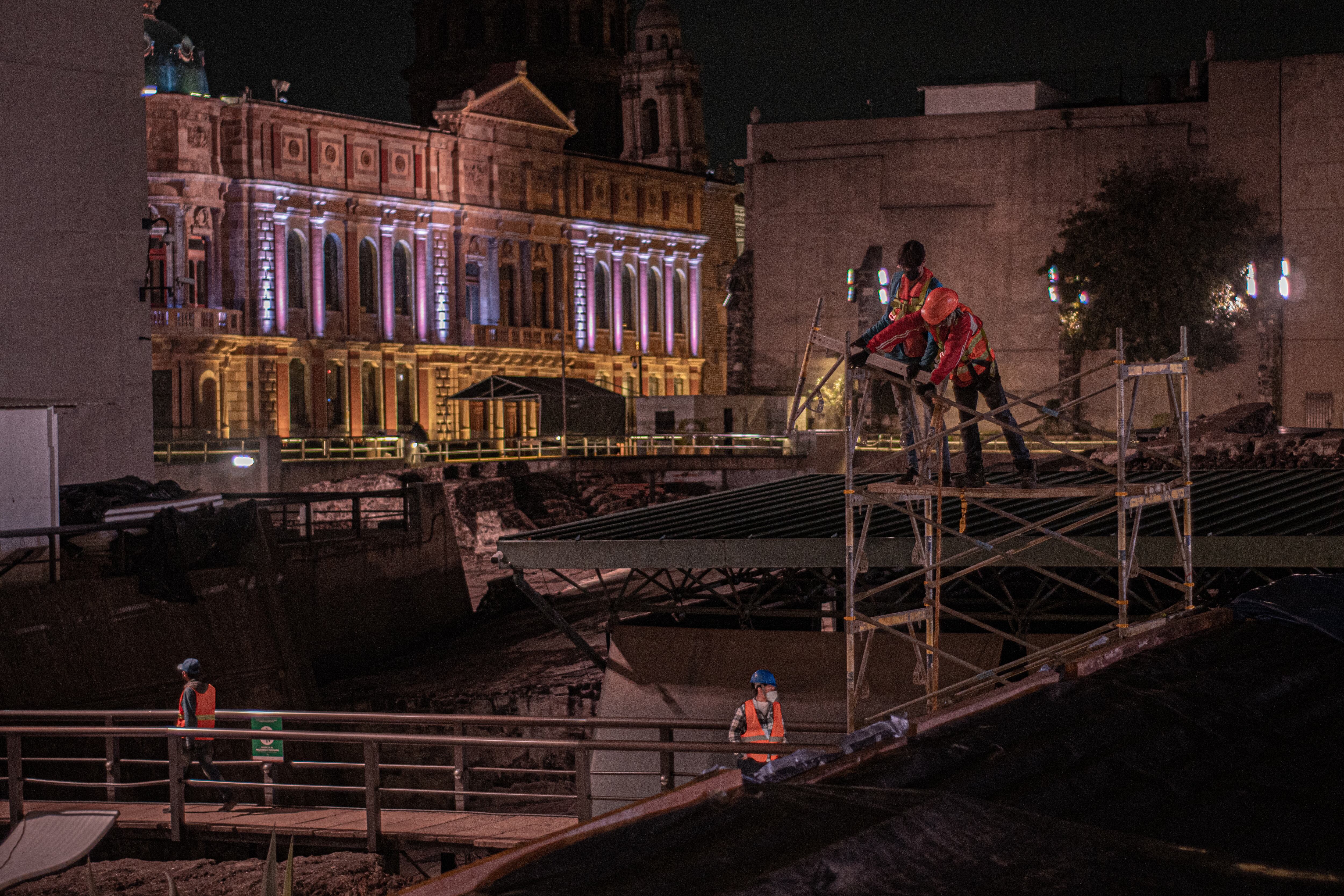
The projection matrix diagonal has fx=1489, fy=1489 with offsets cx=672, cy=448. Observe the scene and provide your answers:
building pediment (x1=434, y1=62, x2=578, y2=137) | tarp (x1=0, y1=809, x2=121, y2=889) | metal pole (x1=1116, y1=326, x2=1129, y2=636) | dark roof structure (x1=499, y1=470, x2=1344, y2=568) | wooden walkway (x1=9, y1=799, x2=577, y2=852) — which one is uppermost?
building pediment (x1=434, y1=62, x2=578, y2=137)

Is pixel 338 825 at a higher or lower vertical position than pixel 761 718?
lower

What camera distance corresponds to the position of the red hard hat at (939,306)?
10.2 m

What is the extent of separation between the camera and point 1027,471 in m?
11.2

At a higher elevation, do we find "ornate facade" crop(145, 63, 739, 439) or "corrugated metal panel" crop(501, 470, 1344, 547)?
"ornate facade" crop(145, 63, 739, 439)

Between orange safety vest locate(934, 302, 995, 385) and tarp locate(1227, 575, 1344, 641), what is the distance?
92.1 inches

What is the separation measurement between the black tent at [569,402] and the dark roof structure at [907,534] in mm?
38580

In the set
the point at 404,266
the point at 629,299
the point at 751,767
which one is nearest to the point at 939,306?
the point at 751,767

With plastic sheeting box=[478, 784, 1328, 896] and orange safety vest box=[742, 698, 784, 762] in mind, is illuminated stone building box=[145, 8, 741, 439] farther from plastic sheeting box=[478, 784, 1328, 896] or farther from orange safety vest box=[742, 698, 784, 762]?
plastic sheeting box=[478, 784, 1328, 896]

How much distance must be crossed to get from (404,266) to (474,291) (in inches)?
150

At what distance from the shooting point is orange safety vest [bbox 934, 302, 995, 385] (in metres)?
10.3

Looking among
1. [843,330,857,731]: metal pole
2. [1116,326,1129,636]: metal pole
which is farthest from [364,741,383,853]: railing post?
[1116,326,1129,636]: metal pole

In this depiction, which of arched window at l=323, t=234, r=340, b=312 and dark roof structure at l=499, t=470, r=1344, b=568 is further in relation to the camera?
arched window at l=323, t=234, r=340, b=312

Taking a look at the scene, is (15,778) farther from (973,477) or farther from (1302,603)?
(1302,603)

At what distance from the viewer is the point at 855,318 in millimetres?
56094
